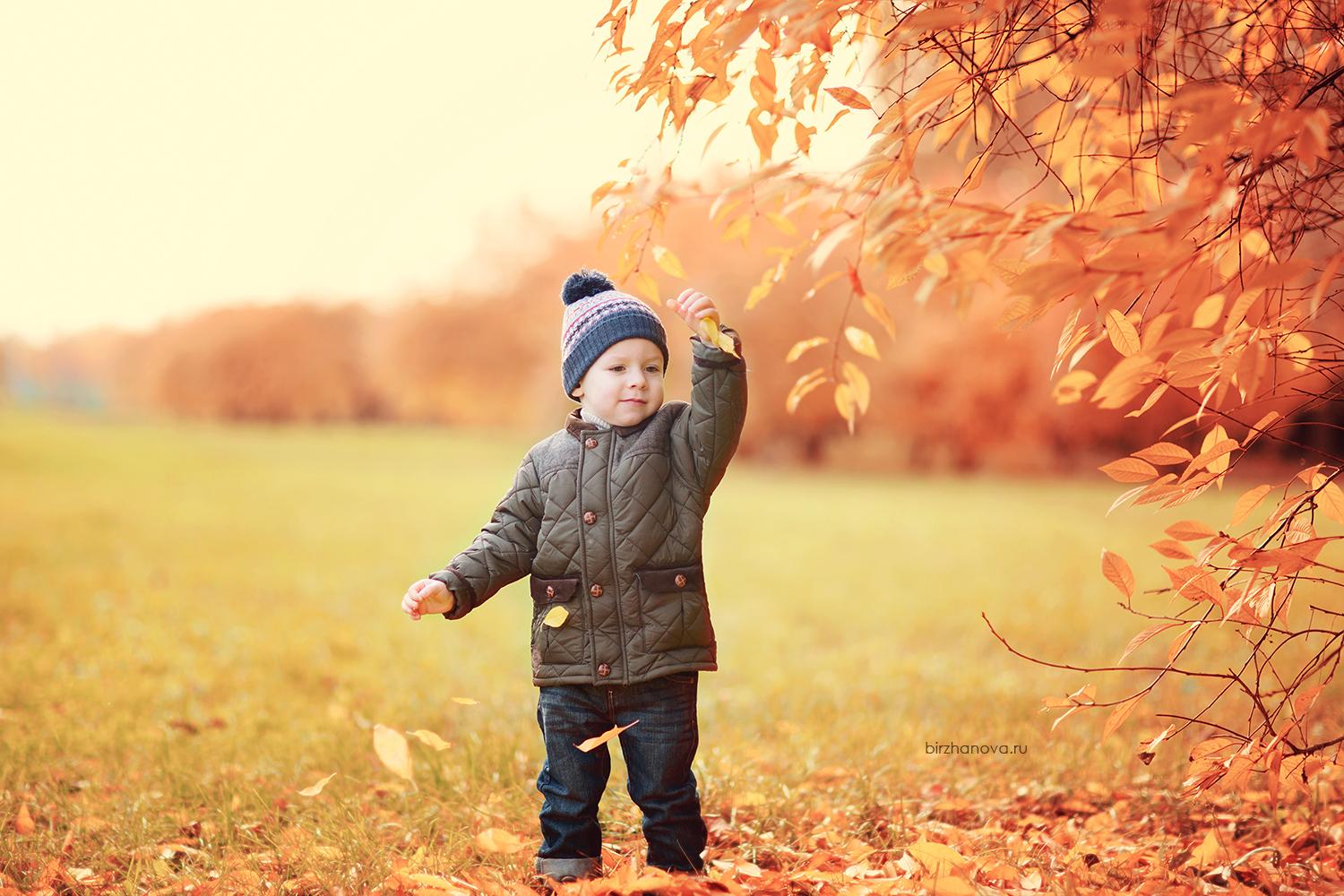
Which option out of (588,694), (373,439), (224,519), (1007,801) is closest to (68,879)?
(588,694)

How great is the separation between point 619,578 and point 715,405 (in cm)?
49

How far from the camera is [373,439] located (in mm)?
31328

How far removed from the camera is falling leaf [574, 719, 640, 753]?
2.50 metres

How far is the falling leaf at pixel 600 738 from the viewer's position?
2.50m

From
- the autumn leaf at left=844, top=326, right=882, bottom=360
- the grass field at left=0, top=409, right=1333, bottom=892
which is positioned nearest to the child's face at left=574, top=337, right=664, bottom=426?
the autumn leaf at left=844, top=326, right=882, bottom=360

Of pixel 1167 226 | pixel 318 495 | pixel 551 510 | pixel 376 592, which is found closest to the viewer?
pixel 1167 226

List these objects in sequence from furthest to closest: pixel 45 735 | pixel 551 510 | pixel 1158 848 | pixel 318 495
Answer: pixel 318 495, pixel 45 735, pixel 1158 848, pixel 551 510

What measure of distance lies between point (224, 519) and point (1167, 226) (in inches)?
518

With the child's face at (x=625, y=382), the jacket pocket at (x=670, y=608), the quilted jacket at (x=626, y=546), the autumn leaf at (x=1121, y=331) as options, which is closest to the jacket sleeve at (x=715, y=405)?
the quilted jacket at (x=626, y=546)

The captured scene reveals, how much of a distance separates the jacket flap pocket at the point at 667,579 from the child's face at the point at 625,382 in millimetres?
388

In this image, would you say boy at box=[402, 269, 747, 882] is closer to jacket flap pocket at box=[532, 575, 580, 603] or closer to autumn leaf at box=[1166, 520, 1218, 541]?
jacket flap pocket at box=[532, 575, 580, 603]

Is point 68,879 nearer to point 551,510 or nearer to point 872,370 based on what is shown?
point 551,510

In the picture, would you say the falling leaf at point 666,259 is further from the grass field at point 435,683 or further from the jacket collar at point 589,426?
the grass field at point 435,683

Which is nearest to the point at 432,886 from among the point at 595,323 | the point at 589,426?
the point at 589,426
